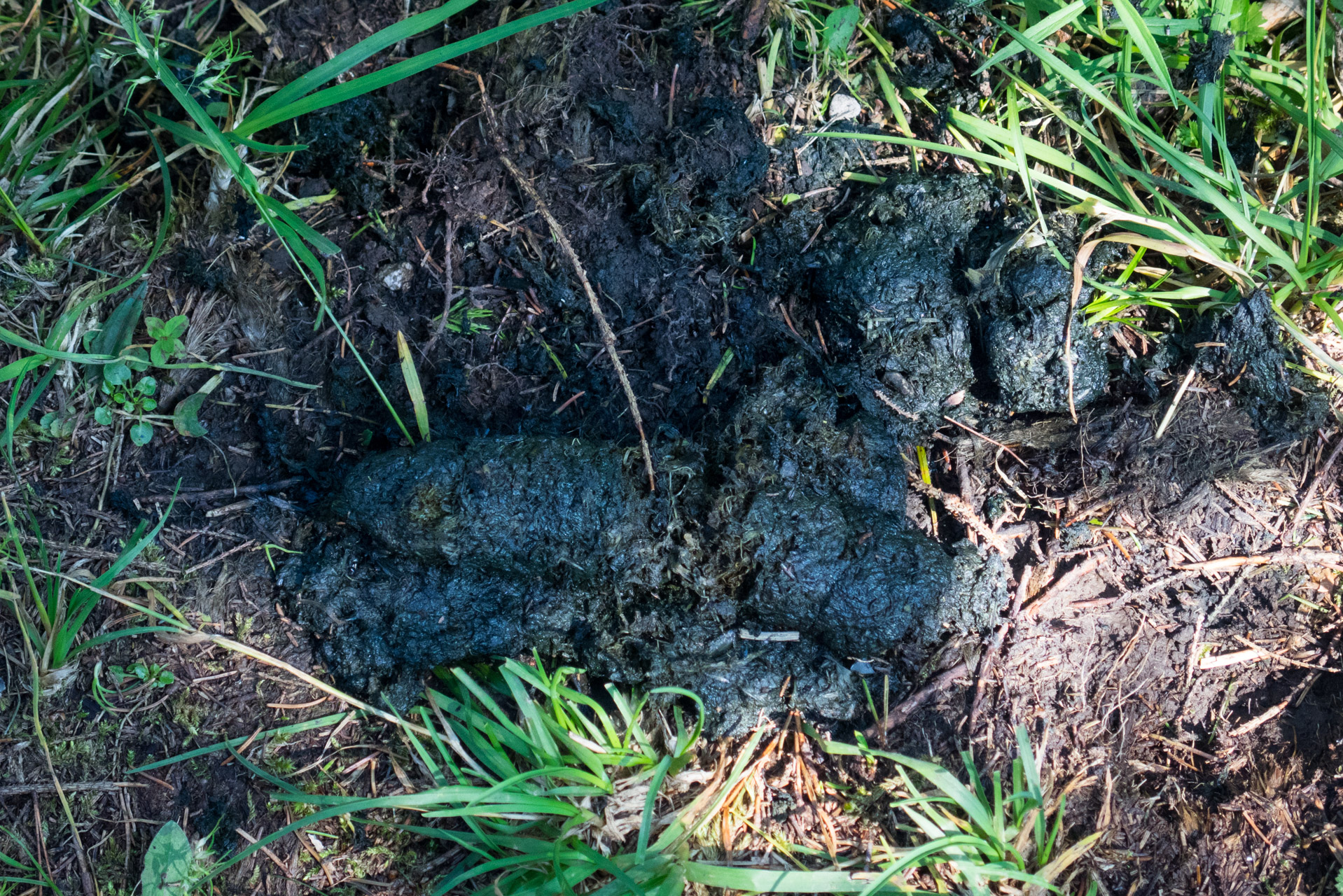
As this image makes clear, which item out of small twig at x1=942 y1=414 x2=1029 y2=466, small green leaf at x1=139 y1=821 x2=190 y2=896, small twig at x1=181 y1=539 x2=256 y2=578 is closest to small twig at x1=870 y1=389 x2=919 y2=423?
small twig at x1=942 y1=414 x2=1029 y2=466

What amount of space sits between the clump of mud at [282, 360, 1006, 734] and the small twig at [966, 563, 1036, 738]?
0.08 meters

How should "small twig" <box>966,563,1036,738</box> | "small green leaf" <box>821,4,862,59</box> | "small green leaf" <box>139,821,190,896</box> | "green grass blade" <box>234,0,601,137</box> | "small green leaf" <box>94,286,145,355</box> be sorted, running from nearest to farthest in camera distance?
"green grass blade" <box>234,0,601,137</box> < "small green leaf" <box>139,821,190,896</box> < "small twig" <box>966,563,1036,738</box> < "small green leaf" <box>94,286,145,355</box> < "small green leaf" <box>821,4,862,59</box>

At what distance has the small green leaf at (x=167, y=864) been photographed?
6.92 feet

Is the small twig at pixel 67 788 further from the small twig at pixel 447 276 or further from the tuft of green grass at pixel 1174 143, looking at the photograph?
the tuft of green grass at pixel 1174 143

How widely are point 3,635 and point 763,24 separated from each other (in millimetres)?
3062

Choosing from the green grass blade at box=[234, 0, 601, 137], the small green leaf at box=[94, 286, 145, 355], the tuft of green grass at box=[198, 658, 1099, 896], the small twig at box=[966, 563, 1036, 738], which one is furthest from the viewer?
the small green leaf at box=[94, 286, 145, 355]

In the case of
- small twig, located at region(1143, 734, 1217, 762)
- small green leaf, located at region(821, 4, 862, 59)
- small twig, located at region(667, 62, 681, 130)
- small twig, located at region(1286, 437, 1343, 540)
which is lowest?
small twig, located at region(1143, 734, 1217, 762)

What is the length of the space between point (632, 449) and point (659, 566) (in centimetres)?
35

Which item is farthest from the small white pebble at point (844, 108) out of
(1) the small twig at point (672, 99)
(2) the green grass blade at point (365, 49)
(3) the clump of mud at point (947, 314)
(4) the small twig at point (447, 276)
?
(4) the small twig at point (447, 276)

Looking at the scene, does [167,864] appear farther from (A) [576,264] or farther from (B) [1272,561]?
(B) [1272,561]

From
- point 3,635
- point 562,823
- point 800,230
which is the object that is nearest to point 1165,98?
point 800,230

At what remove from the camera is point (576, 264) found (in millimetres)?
2215

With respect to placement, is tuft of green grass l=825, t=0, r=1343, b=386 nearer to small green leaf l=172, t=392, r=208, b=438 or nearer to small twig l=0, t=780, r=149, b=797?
small green leaf l=172, t=392, r=208, b=438

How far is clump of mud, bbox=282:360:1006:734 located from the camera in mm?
2150
